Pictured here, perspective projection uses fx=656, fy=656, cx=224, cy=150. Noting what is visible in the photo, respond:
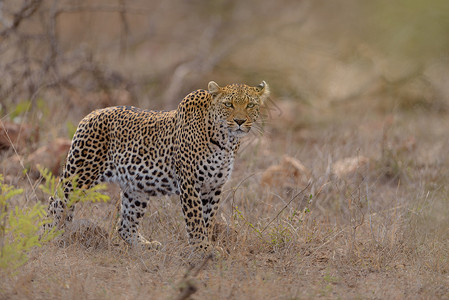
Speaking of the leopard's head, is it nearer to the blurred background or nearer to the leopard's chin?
the leopard's chin

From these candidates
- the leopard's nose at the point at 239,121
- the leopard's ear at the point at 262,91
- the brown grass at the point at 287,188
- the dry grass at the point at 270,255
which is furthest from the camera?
the leopard's ear at the point at 262,91

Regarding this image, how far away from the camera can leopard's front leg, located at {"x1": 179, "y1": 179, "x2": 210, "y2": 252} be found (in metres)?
6.16

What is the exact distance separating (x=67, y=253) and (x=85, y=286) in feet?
3.26

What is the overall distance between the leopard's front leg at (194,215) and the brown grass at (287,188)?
14 cm

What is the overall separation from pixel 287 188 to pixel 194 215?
7.17 feet

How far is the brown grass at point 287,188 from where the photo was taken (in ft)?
17.9

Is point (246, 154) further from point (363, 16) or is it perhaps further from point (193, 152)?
point (363, 16)

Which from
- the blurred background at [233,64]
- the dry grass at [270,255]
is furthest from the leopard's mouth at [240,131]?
the blurred background at [233,64]

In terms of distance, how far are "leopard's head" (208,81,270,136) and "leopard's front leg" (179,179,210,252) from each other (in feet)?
2.24

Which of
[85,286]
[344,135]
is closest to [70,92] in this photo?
[344,135]

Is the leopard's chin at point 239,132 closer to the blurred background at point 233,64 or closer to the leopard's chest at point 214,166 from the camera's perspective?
the leopard's chest at point 214,166

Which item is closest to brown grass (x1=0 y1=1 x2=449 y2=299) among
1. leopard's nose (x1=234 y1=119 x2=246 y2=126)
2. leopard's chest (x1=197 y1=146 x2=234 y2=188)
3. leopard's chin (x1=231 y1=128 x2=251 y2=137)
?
leopard's chest (x1=197 y1=146 x2=234 y2=188)

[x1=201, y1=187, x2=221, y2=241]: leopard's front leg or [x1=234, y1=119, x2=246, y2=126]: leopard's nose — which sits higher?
[x1=234, y1=119, x2=246, y2=126]: leopard's nose

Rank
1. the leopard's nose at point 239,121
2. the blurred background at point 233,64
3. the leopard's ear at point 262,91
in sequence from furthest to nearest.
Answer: the blurred background at point 233,64 < the leopard's ear at point 262,91 < the leopard's nose at point 239,121
